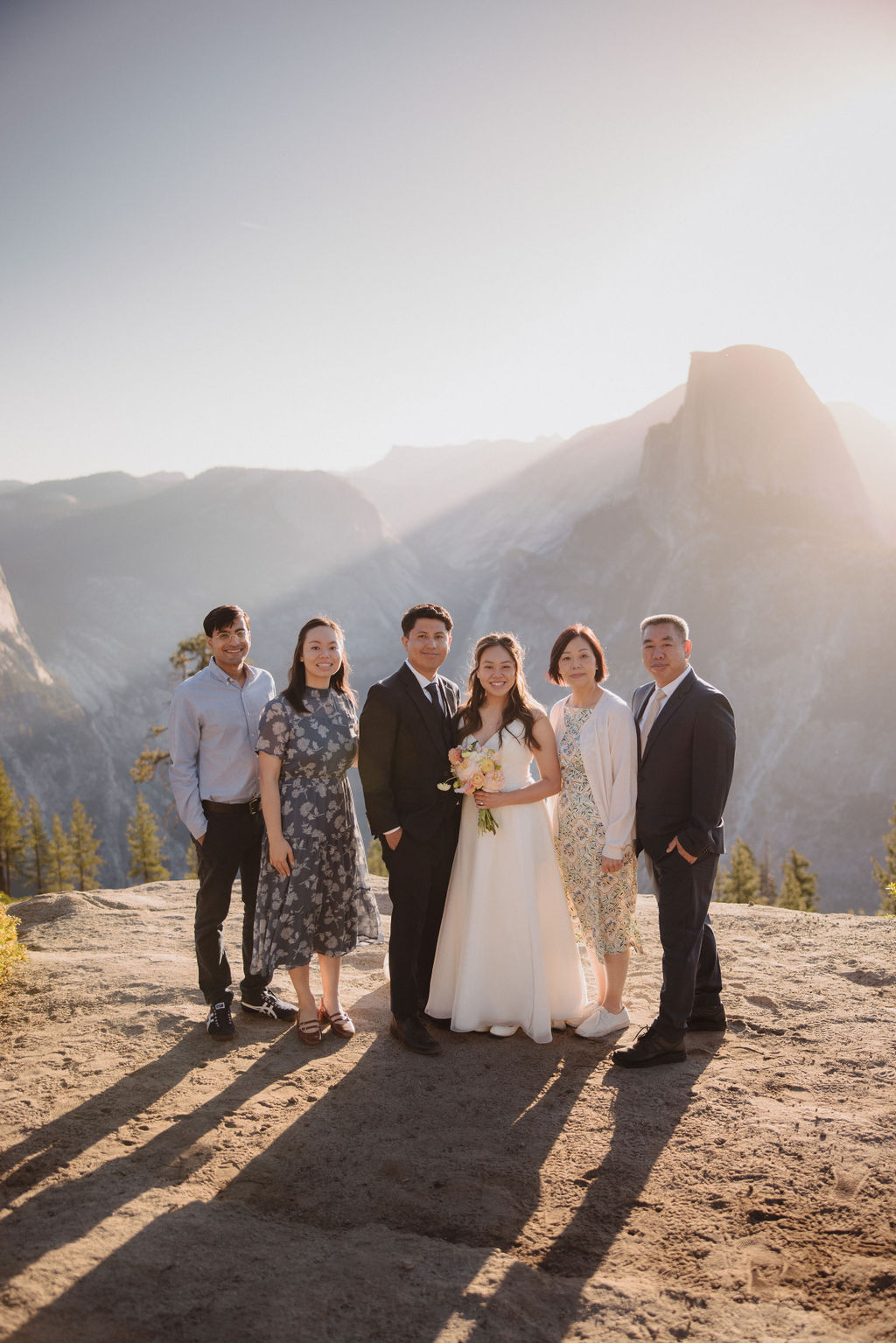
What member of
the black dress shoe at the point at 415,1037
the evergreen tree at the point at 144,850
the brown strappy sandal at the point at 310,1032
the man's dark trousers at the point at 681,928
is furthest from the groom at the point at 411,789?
the evergreen tree at the point at 144,850

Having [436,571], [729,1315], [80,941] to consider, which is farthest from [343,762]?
[436,571]

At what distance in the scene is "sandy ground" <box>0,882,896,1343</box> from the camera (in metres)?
2.88

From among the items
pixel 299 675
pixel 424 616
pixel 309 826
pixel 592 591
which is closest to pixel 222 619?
pixel 299 675

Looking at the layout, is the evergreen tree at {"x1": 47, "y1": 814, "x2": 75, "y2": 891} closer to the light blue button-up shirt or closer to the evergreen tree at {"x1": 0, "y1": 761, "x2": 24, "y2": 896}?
the evergreen tree at {"x1": 0, "y1": 761, "x2": 24, "y2": 896}

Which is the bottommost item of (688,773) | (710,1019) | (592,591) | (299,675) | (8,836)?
(8,836)

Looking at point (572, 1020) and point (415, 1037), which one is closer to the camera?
point (415, 1037)

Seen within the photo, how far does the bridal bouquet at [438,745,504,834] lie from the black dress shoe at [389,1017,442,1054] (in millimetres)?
1478

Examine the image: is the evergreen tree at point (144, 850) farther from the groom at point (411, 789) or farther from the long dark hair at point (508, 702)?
the long dark hair at point (508, 702)

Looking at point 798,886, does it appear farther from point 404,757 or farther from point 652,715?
point 404,757

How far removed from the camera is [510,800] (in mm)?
5246

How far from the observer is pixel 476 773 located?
5059mm

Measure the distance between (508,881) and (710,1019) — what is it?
1891 mm

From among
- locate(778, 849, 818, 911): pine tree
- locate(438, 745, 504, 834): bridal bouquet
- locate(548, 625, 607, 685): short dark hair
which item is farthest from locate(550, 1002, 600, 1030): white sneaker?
locate(778, 849, 818, 911): pine tree

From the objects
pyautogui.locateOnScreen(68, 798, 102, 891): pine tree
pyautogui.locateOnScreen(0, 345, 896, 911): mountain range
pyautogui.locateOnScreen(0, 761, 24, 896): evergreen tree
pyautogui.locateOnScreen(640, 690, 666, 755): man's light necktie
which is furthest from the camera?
pyautogui.locateOnScreen(0, 345, 896, 911): mountain range
